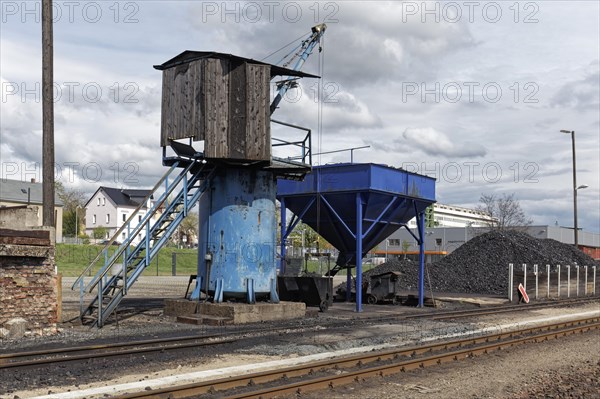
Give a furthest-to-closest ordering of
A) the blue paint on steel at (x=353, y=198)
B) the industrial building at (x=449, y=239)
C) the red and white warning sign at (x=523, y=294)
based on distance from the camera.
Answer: the industrial building at (x=449, y=239) → the red and white warning sign at (x=523, y=294) → the blue paint on steel at (x=353, y=198)

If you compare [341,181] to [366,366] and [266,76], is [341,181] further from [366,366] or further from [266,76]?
[366,366]

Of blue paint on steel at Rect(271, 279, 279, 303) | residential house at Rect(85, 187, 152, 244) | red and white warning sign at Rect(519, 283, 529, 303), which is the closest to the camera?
blue paint on steel at Rect(271, 279, 279, 303)

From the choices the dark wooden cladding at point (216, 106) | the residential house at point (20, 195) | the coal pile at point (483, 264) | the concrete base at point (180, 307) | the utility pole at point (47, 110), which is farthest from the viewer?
the residential house at point (20, 195)

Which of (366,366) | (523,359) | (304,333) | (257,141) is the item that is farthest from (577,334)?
(257,141)

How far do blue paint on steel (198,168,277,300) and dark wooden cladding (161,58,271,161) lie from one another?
1.29 metres

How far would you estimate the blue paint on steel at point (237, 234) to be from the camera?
19938 millimetres

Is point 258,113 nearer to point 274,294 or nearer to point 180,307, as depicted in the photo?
point 274,294

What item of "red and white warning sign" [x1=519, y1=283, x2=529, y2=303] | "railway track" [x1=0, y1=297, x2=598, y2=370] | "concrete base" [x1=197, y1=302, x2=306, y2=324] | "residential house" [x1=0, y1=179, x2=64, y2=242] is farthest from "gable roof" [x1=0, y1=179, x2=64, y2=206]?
"railway track" [x1=0, y1=297, x2=598, y2=370]

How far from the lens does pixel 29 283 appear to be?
15180mm

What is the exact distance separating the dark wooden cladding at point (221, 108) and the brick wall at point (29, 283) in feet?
18.8

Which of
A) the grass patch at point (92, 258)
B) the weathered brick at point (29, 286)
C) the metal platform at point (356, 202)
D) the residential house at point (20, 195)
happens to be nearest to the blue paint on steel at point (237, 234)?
the metal platform at point (356, 202)

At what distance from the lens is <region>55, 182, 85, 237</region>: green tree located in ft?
347

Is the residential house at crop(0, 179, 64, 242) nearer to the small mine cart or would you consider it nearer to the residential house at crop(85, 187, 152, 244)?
the residential house at crop(85, 187, 152, 244)

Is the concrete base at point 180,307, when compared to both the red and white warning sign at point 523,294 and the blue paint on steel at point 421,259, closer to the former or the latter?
the blue paint on steel at point 421,259
